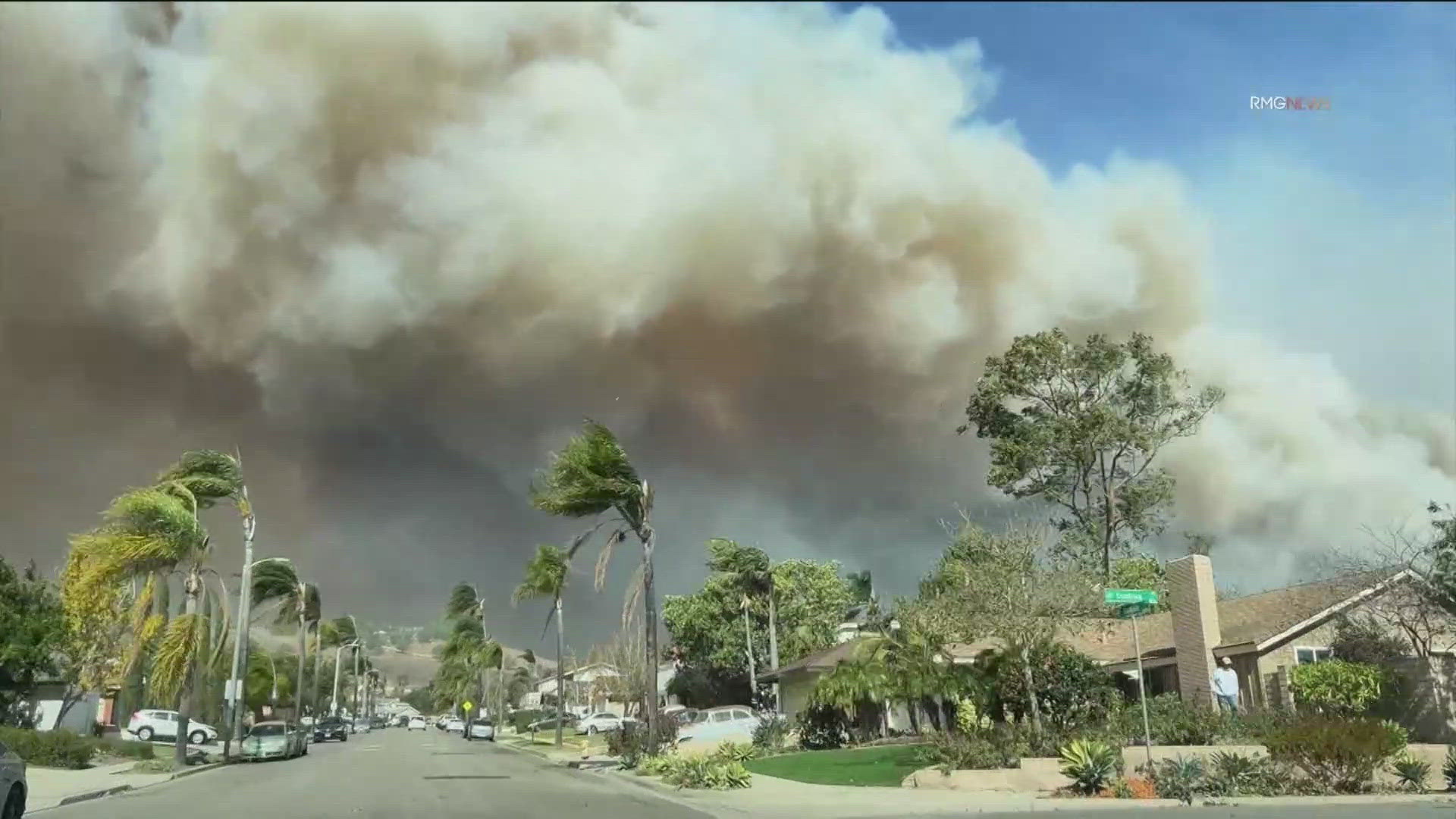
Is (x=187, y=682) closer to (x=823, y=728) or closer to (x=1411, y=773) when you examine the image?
(x=823, y=728)

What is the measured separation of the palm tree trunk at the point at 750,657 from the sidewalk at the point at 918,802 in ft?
122

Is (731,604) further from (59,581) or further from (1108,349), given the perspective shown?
(59,581)

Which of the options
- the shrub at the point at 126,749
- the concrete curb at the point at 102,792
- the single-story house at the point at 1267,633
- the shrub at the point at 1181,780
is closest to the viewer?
the shrub at the point at 1181,780

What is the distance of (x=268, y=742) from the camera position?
39625 mm

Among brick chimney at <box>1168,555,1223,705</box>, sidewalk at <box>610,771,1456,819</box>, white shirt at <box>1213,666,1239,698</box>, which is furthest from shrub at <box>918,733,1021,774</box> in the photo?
brick chimney at <box>1168,555,1223,705</box>

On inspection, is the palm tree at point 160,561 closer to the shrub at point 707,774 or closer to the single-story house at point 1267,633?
the shrub at point 707,774

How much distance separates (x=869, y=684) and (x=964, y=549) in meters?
4.37

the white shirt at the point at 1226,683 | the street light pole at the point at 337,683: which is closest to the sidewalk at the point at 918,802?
the white shirt at the point at 1226,683

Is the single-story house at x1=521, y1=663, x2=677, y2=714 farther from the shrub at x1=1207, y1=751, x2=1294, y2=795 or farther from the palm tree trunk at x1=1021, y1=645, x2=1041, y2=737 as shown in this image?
the shrub at x1=1207, y1=751, x2=1294, y2=795

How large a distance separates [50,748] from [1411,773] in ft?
101

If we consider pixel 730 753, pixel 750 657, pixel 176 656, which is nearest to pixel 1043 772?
pixel 730 753

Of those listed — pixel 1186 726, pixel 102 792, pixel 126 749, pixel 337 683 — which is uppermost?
pixel 337 683

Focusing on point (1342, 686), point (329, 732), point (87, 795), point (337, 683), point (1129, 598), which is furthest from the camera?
point (337, 683)

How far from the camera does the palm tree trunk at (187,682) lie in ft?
98.1
